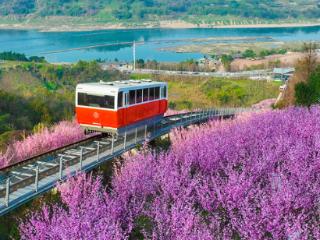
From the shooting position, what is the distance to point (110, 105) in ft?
66.7

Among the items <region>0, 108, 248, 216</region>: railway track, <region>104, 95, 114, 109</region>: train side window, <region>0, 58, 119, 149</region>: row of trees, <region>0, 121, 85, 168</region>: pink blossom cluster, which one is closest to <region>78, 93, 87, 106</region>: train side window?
<region>104, 95, 114, 109</region>: train side window

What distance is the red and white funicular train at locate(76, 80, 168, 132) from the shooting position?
20328 millimetres

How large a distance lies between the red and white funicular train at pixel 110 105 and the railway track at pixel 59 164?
1.82ft

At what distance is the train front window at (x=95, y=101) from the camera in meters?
20.4

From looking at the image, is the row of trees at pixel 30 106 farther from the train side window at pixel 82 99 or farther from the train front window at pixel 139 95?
the train front window at pixel 139 95

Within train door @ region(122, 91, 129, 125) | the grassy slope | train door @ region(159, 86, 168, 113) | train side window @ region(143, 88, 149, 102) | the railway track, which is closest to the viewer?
the railway track

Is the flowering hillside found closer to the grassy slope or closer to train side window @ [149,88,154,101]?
train side window @ [149,88,154,101]

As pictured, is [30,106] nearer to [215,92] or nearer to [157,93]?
[157,93]

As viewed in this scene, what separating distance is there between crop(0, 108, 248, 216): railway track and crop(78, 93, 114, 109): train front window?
52.3 inches

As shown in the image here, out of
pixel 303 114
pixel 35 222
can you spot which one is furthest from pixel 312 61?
pixel 35 222

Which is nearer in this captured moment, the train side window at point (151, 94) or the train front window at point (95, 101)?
the train front window at point (95, 101)

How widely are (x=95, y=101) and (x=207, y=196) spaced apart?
771cm

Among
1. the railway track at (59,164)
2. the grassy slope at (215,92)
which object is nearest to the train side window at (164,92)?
the railway track at (59,164)

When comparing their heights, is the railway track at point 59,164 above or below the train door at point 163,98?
below
